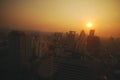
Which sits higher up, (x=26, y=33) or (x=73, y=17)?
(x=73, y=17)

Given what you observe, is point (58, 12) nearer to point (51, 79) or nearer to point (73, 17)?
point (73, 17)

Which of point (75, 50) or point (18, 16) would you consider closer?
point (75, 50)

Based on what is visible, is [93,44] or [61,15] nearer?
[93,44]

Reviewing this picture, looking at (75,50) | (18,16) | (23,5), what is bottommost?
(75,50)

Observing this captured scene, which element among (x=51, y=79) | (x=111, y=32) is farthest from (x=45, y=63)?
(x=111, y=32)

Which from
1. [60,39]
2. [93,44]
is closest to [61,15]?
[60,39]

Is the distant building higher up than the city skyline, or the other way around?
the city skyline

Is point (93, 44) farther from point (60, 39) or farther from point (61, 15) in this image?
point (61, 15)

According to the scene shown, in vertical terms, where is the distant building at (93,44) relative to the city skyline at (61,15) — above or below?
below
